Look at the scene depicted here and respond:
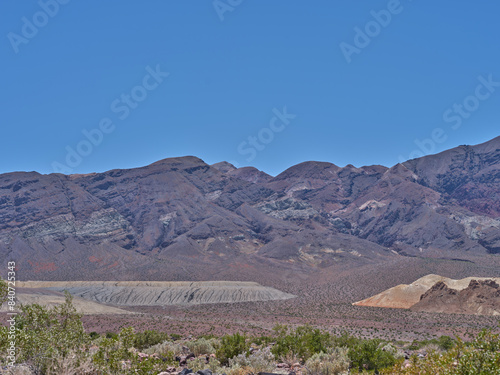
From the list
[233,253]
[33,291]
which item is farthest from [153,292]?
[233,253]

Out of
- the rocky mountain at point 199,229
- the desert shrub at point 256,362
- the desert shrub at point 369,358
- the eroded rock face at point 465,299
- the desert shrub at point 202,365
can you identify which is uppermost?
the rocky mountain at point 199,229

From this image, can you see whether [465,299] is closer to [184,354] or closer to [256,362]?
[184,354]

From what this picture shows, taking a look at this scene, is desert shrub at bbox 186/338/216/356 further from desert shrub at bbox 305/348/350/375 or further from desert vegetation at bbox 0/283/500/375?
desert shrub at bbox 305/348/350/375

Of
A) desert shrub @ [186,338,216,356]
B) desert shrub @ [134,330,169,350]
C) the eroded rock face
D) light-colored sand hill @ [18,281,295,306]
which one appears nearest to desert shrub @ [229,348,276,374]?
desert shrub @ [186,338,216,356]

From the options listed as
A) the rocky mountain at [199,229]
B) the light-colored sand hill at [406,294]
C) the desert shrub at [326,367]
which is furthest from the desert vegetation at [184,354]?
the rocky mountain at [199,229]

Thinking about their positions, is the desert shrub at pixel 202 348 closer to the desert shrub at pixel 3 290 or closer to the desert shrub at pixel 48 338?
the desert shrub at pixel 48 338

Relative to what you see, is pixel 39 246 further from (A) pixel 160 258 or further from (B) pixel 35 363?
(B) pixel 35 363
